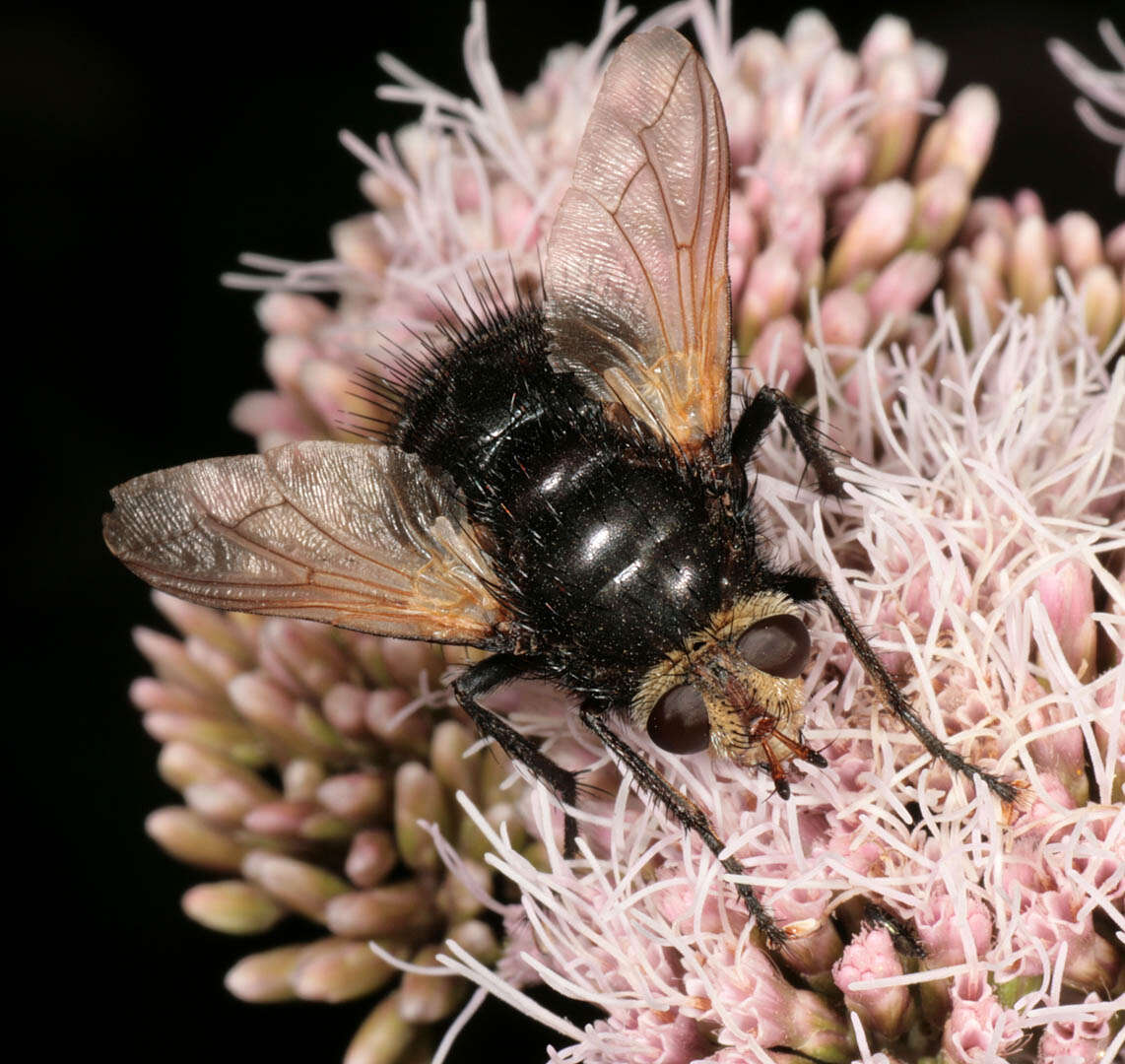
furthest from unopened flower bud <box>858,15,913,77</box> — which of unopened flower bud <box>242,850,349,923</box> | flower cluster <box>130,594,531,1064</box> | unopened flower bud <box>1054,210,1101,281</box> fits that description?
unopened flower bud <box>242,850,349,923</box>

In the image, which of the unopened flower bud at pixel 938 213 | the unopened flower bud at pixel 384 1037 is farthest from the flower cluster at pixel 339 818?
the unopened flower bud at pixel 938 213

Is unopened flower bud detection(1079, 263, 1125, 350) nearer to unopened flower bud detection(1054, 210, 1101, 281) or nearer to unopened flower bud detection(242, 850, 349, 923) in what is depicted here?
A: unopened flower bud detection(1054, 210, 1101, 281)

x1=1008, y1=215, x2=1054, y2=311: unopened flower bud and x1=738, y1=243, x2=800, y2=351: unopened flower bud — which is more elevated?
x1=738, y1=243, x2=800, y2=351: unopened flower bud

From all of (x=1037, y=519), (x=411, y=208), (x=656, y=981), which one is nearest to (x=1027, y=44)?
(x=411, y=208)

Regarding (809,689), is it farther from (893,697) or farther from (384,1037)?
(384,1037)

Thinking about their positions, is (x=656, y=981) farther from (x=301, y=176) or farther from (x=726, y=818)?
(x=301, y=176)
